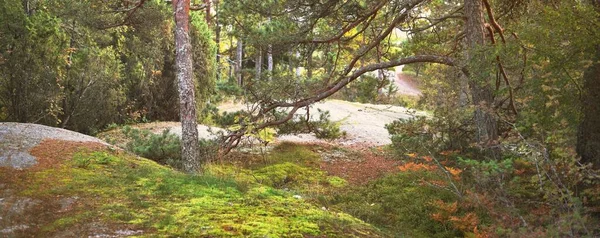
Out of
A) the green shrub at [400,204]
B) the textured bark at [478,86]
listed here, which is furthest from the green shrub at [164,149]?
the textured bark at [478,86]

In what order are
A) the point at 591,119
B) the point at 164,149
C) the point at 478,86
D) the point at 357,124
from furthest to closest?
the point at 357,124 < the point at 164,149 < the point at 478,86 < the point at 591,119

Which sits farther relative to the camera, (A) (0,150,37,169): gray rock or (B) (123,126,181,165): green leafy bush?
(B) (123,126,181,165): green leafy bush

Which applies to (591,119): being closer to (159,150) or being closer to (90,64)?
(159,150)

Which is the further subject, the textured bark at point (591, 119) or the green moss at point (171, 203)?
the textured bark at point (591, 119)

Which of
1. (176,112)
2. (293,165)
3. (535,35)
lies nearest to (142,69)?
(176,112)

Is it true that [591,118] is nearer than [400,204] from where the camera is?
Yes

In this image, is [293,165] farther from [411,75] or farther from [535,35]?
[411,75]

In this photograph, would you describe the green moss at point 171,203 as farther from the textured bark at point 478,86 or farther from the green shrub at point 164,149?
the textured bark at point 478,86

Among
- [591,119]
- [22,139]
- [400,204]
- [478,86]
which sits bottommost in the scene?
[400,204]

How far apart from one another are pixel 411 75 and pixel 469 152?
32882 mm

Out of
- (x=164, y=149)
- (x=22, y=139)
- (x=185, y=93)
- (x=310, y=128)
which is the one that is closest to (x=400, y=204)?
(x=185, y=93)

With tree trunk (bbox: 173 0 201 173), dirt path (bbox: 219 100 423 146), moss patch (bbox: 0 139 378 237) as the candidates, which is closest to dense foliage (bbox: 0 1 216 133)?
tree trunk (bbox: 173 0 201 173)

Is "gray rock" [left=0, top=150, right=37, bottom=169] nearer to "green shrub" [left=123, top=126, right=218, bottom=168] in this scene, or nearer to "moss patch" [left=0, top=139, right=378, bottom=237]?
"moss patch" [left=0, top=139, right=378, bottom=237]

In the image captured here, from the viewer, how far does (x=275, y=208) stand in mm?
4277
